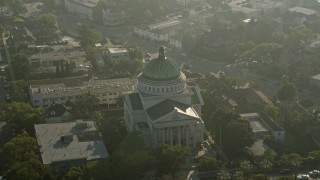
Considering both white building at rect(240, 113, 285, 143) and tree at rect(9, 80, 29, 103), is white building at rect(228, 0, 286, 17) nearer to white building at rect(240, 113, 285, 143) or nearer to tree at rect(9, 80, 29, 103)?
white building at rect(240, 113, 285, 143)

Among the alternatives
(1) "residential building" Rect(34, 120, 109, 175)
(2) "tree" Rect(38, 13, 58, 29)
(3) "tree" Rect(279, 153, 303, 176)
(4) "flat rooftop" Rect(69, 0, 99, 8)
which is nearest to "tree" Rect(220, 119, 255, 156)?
(3) "tree" Rect(279, 153, 303, 176)

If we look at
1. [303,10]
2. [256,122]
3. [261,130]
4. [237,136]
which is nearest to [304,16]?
[303,10]

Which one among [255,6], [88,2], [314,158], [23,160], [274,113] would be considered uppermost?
[88,2]

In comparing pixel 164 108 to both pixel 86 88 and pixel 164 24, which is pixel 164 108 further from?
pixel 164 24

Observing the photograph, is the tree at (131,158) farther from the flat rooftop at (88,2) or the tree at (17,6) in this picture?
the tree at (17,6)

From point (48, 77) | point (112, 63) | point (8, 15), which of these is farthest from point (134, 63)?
point (8, 15)

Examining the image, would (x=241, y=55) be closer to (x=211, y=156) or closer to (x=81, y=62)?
(x=81, y=62)

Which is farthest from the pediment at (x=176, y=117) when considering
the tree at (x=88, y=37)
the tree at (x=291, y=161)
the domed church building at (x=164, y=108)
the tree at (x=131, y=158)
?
the tree at (x=88, y=37)
